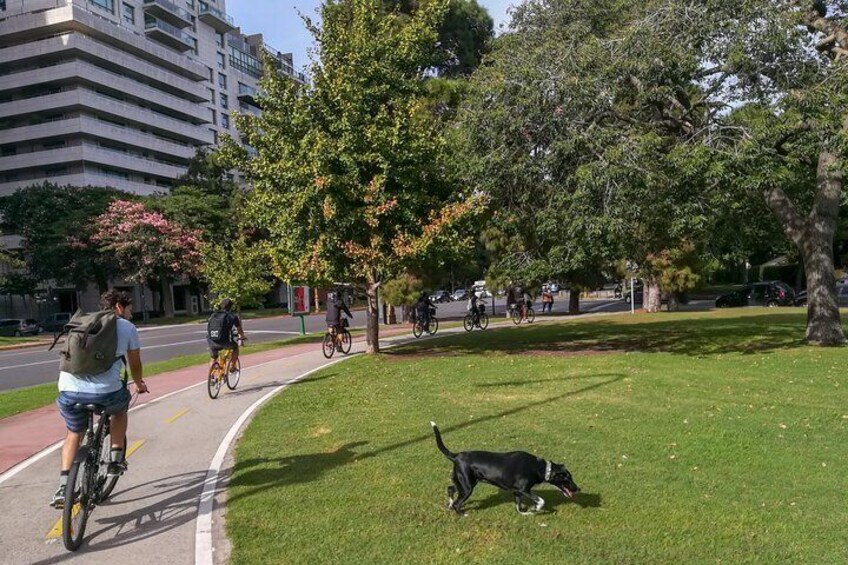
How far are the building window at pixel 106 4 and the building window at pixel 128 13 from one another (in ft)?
4.50

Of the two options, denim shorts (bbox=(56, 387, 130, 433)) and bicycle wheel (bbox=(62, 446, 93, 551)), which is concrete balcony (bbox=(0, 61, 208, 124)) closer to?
denim shorts (bbox=(56, 387, 130, 433))

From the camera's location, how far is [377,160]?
14594 mm

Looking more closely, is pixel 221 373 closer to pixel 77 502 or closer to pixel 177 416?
pixel 177 416

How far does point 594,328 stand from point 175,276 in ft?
114

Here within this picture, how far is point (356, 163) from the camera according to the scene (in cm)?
1465

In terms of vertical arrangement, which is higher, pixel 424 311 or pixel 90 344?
pixel 90 344

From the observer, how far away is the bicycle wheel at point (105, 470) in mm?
5474

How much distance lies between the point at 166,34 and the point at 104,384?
2968 inches

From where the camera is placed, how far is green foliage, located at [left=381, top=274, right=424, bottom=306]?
96.2 feet

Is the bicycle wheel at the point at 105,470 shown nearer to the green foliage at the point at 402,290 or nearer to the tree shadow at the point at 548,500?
the tree shadow at the point at 548,500

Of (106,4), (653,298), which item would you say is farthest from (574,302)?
(106,4)

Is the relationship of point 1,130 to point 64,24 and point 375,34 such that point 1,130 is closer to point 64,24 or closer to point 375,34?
point 64,24

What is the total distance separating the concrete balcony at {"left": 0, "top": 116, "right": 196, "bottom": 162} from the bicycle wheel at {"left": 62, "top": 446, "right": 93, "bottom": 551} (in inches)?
2465

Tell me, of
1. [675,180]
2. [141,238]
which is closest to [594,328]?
[675,180]
